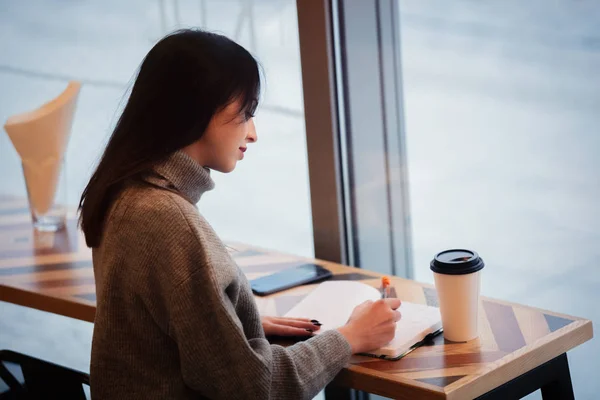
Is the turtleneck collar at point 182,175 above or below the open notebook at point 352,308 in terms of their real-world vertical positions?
above

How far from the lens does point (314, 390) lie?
1.45m

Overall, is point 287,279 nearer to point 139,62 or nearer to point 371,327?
point 371,327

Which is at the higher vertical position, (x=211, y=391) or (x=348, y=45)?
(x=348, y=45)

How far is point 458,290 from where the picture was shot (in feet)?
5.00

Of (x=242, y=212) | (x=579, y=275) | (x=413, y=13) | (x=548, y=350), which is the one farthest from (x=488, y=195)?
(x=242, y=212)

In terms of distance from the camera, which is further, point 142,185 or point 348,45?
point 348,45

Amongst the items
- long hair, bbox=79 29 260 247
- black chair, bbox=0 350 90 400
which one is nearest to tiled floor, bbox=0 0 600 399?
long hair, bbox=79 29 260 247

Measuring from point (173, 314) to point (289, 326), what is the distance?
38 cm

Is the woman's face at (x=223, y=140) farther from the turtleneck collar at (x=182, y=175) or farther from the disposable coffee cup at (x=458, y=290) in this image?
the disposable coffee cup at (x=458, y=290)

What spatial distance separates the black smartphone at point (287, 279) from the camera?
6.44ft

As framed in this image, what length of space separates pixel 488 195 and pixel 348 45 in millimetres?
521

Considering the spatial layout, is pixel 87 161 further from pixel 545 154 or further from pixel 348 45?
pixel 545 154

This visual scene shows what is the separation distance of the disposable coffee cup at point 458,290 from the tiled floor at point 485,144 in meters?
0.55

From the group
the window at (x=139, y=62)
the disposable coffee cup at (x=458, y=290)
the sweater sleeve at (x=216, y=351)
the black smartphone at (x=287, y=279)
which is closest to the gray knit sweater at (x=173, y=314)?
the sweater sleeve at (x=216, y=351)
